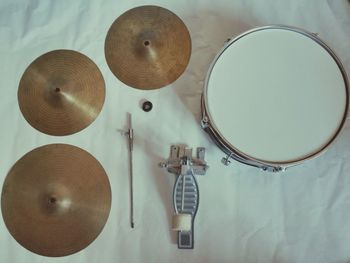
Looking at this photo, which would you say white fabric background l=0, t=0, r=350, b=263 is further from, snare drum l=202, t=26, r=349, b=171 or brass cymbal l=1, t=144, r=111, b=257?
snare drum l=202, t=26, r=349, b=171

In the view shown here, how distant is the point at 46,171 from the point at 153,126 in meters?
0.33

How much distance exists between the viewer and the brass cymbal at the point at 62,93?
115 centimetres

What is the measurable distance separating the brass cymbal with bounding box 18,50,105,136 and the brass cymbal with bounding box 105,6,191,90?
8cm

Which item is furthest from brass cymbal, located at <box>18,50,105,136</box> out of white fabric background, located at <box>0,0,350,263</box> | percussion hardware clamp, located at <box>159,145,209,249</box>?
percussion hardware clamp, located at <box>159,145,209,249</box>

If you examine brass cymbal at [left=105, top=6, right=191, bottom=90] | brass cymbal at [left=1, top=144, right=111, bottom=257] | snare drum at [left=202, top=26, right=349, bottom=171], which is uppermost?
brass cymbal at [left=105, top=6, right=191, bottom=90]

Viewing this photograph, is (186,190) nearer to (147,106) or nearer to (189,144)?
(189,144)

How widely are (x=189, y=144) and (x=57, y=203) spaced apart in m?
0.40

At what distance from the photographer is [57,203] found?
1.09 meters

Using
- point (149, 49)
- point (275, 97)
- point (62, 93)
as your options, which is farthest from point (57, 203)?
point (275, 97)

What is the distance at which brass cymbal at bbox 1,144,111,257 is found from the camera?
109 centimetres

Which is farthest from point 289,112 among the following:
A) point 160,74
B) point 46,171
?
point 46,171

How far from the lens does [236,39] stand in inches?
40.4

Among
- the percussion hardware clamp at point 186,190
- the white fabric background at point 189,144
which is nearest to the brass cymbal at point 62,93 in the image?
the white fabric background at point 189,144

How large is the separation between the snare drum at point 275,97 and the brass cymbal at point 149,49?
0.22 metres
